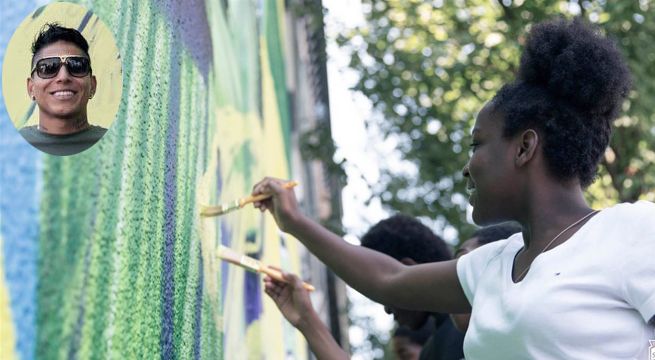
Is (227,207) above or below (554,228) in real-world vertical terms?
above

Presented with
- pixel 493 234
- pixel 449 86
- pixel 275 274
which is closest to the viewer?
pixel 275 274

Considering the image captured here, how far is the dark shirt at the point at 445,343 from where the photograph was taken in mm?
3443

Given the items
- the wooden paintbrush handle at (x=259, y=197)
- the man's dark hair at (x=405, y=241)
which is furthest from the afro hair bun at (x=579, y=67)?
the man's dark hair at (x=405, y=241)

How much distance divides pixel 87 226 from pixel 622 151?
485 centimetres

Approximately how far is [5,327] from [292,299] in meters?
1.70

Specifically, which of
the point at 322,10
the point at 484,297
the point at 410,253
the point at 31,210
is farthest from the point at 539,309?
the point at 322,10

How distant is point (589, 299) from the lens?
221 centimetres

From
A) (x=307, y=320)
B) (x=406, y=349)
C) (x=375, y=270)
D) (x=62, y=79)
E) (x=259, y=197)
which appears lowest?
(x=406, y=349)

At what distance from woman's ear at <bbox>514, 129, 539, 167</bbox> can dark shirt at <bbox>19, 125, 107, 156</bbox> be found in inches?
37.3

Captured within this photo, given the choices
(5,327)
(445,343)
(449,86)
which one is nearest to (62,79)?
(5,327)

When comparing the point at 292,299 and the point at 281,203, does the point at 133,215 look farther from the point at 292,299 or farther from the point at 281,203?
the point at 292,299

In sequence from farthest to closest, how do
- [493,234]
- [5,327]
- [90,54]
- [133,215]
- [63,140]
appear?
[493,234], [133,215], [90,54], [63,140], [5,327]

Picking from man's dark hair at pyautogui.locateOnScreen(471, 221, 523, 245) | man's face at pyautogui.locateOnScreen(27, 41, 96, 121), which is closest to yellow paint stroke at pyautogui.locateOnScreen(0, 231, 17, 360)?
man's face at pyautogui.locateOnScreen(27, 41, 96, 121)

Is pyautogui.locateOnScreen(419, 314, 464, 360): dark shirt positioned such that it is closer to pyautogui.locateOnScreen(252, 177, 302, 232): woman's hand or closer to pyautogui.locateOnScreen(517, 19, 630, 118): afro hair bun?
pyautogui.locateOnScreen(252, 177, 302, 232): woman's hand
